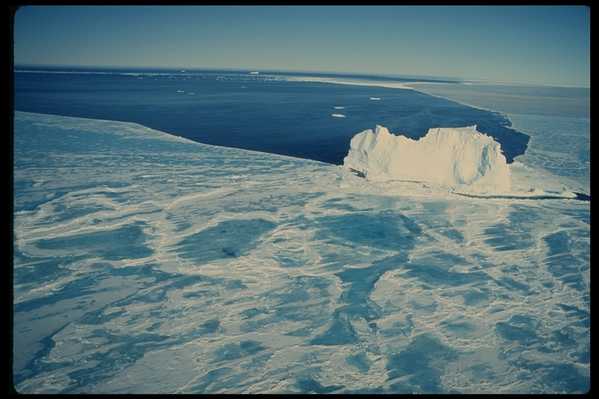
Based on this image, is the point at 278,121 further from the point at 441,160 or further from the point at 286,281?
the point at 286,281

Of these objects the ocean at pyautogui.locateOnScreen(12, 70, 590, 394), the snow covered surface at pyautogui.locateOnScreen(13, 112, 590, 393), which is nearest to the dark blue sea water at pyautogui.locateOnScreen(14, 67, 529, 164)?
the ocean at pyautogui.locateOnScreen(12, 70, 590, 394)

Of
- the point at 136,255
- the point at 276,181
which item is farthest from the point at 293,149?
the point at 136,255

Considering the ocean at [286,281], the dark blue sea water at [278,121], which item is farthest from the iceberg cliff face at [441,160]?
the dark blue sea water at [278,121]

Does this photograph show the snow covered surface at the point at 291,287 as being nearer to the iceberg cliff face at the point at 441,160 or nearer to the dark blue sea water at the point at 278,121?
the iceberg cliff face at the point at 441,160

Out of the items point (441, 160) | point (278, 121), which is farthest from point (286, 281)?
point (278, 121)

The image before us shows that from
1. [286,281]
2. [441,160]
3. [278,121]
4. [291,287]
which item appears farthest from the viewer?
[278,121]

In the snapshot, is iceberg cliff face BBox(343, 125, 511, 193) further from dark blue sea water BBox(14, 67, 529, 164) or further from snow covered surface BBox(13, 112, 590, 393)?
dark blue sea water BBox(14, 67, 529, 164)

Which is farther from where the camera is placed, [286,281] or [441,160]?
[441,160]
